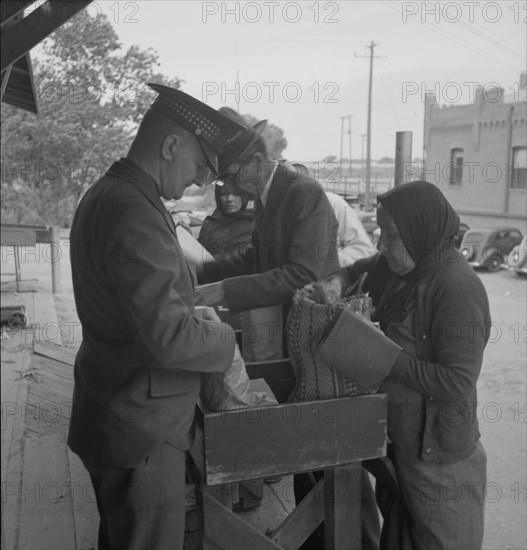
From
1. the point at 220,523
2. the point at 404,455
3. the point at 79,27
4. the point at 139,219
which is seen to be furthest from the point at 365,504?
the point at 79,27

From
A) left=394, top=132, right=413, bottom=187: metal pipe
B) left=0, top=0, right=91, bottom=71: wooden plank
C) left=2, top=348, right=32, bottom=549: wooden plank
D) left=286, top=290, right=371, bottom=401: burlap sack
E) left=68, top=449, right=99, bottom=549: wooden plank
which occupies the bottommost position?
left=68, top=449, right=99, bottom=549: wooden plank

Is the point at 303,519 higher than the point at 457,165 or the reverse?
the reverse

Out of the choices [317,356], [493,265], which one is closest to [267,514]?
[317,356]

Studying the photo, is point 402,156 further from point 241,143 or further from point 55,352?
point 55,352

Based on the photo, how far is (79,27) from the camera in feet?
53.8

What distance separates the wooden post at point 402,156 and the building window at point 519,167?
2469 centimetres

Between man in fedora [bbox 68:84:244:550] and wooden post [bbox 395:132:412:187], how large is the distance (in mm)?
1690

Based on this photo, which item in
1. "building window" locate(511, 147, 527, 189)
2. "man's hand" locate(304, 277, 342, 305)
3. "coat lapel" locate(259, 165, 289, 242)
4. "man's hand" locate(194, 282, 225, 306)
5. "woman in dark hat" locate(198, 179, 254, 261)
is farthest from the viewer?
"building window" locate(511, 147, 527, 189)

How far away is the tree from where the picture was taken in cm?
1642

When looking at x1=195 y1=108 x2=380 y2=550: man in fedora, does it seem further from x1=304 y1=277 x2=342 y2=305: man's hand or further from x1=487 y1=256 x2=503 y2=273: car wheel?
x1=487 y1=256 x2=503 y2=273: car wheel

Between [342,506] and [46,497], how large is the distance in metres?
2.28

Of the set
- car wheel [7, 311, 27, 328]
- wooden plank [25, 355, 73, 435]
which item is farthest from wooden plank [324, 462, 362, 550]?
car wheel [7, 311, 27, 328]

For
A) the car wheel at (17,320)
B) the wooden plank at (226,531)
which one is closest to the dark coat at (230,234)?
the wooden plank at (226,531)

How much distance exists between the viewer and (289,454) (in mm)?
2035
